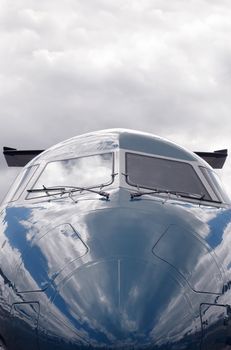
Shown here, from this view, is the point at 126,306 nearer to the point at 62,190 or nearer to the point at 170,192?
the point at 170,192

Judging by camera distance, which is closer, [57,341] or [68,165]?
[57,341]

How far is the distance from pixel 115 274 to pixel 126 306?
29 cm

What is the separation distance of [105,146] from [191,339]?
398 cm

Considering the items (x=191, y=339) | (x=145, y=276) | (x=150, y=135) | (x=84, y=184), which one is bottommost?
(x=191, y=339)

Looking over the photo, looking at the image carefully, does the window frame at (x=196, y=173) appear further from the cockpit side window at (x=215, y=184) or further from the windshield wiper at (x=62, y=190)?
the windshield wiper at (x=62, y=190)

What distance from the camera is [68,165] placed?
8.20 meters

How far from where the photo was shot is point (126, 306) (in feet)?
15.5

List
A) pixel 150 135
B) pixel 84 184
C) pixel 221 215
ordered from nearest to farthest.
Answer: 1. pixel 221 215
2. pixel 84 184
3. pixel 150 135

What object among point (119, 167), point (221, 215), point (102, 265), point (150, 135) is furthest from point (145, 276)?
point (150, 135)

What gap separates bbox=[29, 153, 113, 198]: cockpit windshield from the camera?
295 inches

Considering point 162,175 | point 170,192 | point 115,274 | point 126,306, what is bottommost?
point 126,306

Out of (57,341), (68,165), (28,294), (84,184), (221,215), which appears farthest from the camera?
(68,165)

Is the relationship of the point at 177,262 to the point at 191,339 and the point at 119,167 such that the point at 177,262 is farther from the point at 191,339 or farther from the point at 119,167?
the point at 119,167

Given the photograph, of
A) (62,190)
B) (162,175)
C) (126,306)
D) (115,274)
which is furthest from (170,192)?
(126,306)
